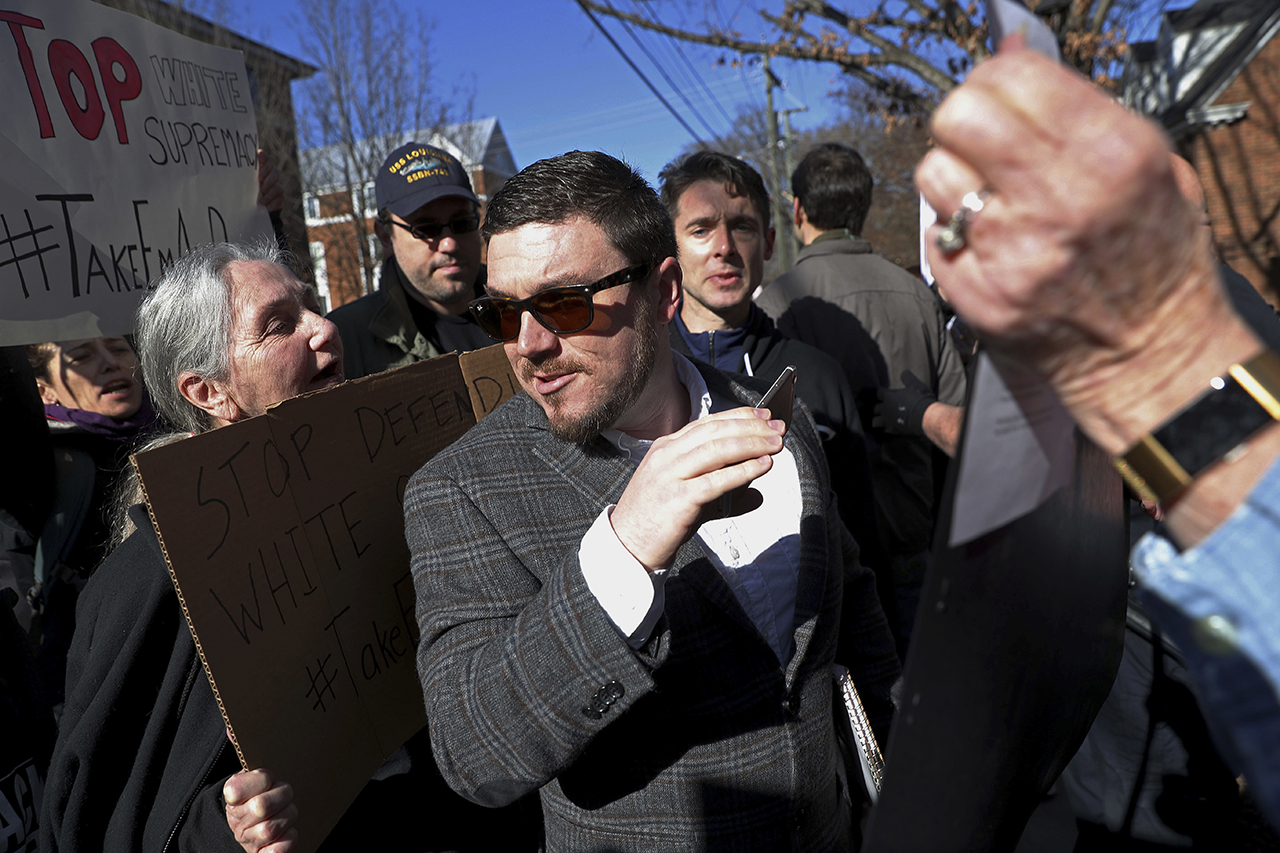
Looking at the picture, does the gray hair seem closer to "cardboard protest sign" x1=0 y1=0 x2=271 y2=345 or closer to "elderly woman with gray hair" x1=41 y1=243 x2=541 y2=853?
"elderly woman with gray hair" x1=41 y1=243 x2=541 y2=853

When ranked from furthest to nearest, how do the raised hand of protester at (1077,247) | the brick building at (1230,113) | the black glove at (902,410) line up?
the brick building at (1230,113)
the black glove at (902,410)
the raised hand of protester at (1077,247)

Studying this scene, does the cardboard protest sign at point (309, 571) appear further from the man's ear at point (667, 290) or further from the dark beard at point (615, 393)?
the man's ear at point (667, 290)

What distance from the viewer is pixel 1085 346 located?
0.55 m

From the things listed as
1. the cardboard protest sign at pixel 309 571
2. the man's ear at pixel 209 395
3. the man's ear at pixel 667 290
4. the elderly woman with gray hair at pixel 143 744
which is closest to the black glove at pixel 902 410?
the man's ear at pixel 667 290

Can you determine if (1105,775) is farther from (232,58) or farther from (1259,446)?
(232,58)

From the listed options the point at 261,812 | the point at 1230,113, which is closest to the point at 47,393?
the point at 261,812

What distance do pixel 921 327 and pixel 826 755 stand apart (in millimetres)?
2374

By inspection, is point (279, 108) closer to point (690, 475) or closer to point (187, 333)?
point (187, 333)

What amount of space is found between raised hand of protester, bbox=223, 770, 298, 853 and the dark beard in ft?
2.71

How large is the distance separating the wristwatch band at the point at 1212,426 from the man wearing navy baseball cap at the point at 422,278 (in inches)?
128

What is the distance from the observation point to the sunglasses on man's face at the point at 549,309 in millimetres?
1717

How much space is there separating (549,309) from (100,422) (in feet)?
6.55

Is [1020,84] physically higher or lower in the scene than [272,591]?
higher

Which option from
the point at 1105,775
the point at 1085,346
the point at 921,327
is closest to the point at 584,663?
the point at 1085,346
